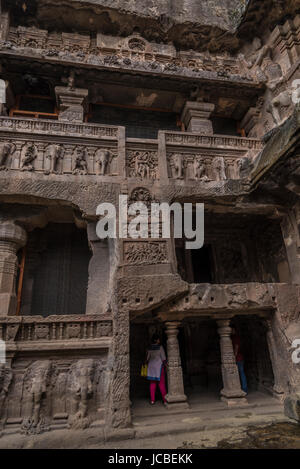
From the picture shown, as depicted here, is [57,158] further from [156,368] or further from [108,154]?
[156,368]

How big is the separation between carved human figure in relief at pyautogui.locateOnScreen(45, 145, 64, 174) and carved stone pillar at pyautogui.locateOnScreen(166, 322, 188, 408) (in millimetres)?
4067

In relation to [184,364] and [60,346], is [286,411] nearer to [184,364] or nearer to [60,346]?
[184,364]

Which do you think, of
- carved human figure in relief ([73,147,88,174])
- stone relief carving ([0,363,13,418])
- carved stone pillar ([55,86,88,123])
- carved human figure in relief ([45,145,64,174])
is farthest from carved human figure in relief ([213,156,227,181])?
stone relief carving ([0,363,13,418])

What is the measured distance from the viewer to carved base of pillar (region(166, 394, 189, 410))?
5.57 m

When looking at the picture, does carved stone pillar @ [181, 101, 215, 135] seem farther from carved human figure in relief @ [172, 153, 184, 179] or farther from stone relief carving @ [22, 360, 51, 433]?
stone relief carving @ [22, 360, 51, 433]

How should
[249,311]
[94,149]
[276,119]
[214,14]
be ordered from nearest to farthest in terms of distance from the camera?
[249,311] → [94,149] → [276,119] → [214,14]

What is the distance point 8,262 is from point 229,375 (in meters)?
5.14

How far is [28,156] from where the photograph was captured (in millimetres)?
6293

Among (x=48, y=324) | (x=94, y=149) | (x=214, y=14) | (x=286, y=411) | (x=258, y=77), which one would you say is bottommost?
(x=286, y=411)

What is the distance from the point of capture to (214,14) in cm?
1073

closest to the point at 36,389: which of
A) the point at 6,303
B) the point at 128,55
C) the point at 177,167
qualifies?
the point at 6,303

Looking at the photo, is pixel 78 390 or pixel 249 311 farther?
pixel 249 311

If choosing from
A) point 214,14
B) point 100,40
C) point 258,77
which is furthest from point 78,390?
point 214,14

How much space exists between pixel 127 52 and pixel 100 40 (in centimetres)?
100
